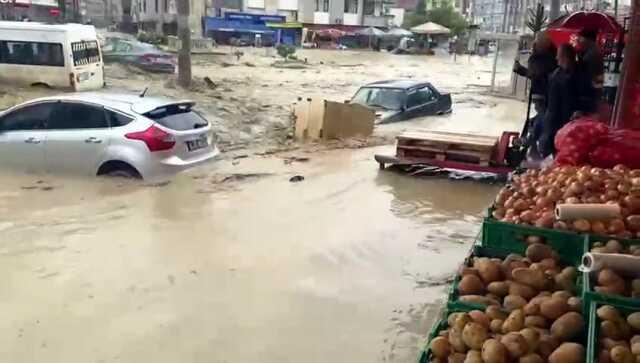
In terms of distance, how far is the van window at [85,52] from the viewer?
19172 millimetres

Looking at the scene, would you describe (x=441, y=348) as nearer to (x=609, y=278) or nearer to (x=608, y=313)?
(x=608, y=313)

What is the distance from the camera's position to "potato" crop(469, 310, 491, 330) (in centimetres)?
318

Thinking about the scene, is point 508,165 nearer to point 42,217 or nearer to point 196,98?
point 42,217

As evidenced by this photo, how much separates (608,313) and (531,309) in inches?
13.7

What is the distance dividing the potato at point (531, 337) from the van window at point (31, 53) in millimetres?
18143

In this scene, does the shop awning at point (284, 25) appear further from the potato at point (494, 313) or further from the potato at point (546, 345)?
the potato at point (546, 345)

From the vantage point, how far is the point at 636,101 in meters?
8.87

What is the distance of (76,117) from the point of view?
31.7ft

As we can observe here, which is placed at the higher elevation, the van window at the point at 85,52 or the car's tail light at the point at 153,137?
the van window at the point at 85,52

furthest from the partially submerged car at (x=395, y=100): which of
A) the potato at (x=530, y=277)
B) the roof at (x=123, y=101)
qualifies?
the potato at (x=530, y=277)

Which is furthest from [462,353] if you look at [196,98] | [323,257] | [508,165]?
[196,98]

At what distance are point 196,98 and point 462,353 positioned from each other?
1873cm

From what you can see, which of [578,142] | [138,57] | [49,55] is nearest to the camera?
[578,142]

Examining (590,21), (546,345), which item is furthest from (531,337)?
(590,21)
